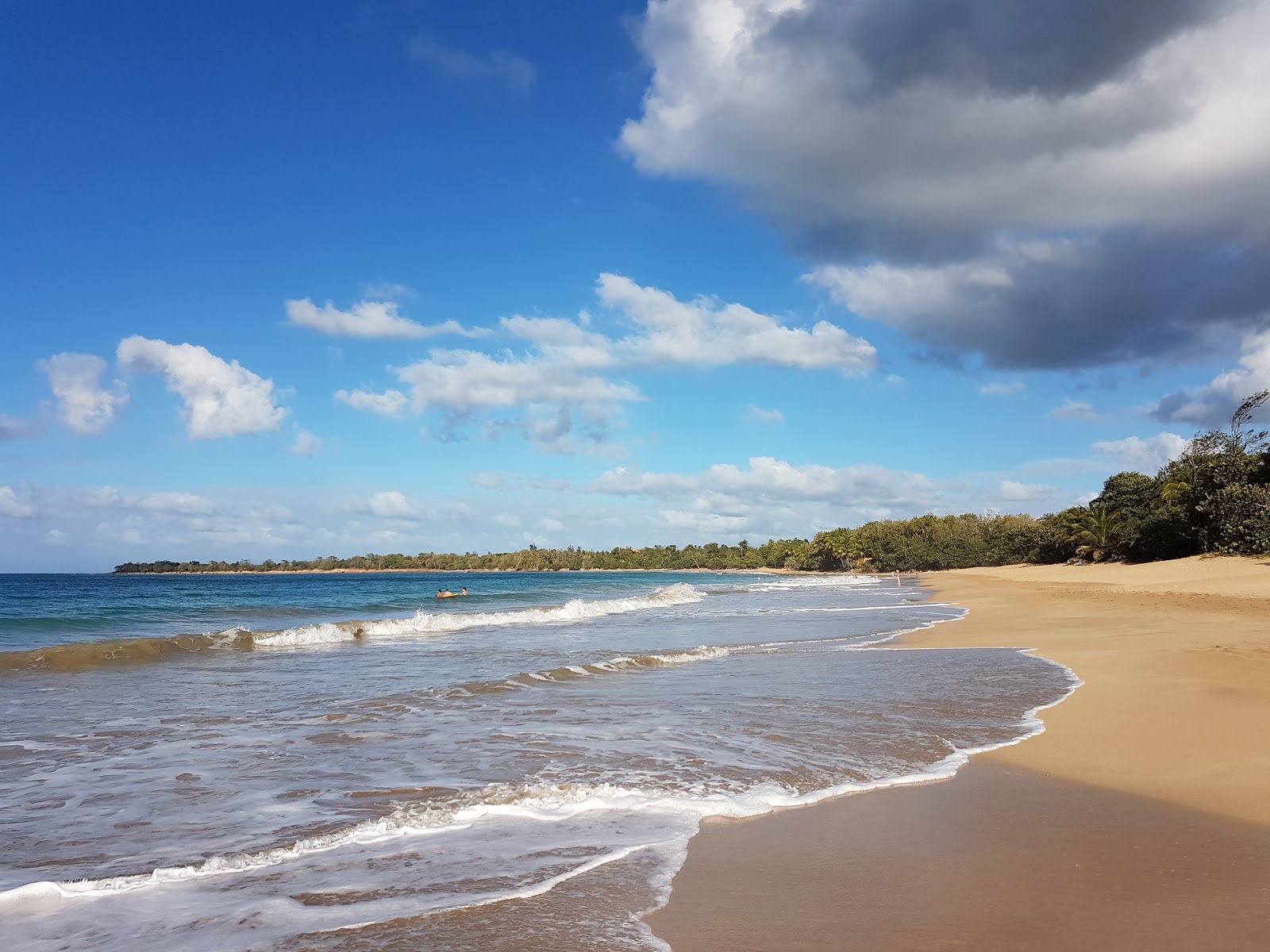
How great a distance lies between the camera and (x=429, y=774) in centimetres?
679

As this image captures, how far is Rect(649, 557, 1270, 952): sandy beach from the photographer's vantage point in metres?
3.53

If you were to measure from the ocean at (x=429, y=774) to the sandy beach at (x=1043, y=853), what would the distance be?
0.39 meters

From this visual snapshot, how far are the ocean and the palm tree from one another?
1822 inches

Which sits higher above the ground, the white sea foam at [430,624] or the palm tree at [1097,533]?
the palm tree at [1097,533]

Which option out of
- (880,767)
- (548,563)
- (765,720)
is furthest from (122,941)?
(548,563)

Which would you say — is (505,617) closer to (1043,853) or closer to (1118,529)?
(1043,853)

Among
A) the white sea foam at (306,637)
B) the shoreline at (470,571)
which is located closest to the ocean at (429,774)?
the white sea foam at (306,637)

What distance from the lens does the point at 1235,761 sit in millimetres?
6277

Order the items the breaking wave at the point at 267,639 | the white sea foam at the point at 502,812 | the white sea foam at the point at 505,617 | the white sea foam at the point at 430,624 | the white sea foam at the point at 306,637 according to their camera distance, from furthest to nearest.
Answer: the white sea foam at the point at 505,617
the white sea foam at the point at 430,624
the white sea foam at the point at 306,637
the breaking wave at the point at 267,639
the white sea foam at the point at 502,812

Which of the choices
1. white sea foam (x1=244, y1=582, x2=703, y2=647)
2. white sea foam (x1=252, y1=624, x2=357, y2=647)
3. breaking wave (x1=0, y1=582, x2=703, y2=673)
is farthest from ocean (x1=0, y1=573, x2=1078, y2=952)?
white sea foam (x1=244, y1=582, x2=703, y2=647)

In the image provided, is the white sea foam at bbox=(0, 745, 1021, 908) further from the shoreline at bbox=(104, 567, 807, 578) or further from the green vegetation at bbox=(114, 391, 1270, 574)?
the shoreline at bbox=(104, 567, 807, 578)

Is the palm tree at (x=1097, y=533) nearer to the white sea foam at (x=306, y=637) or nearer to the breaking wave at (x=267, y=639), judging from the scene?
the breaking wave at (x=267, y=639)

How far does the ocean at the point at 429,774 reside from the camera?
3.94 metres

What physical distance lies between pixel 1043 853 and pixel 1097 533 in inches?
2355
